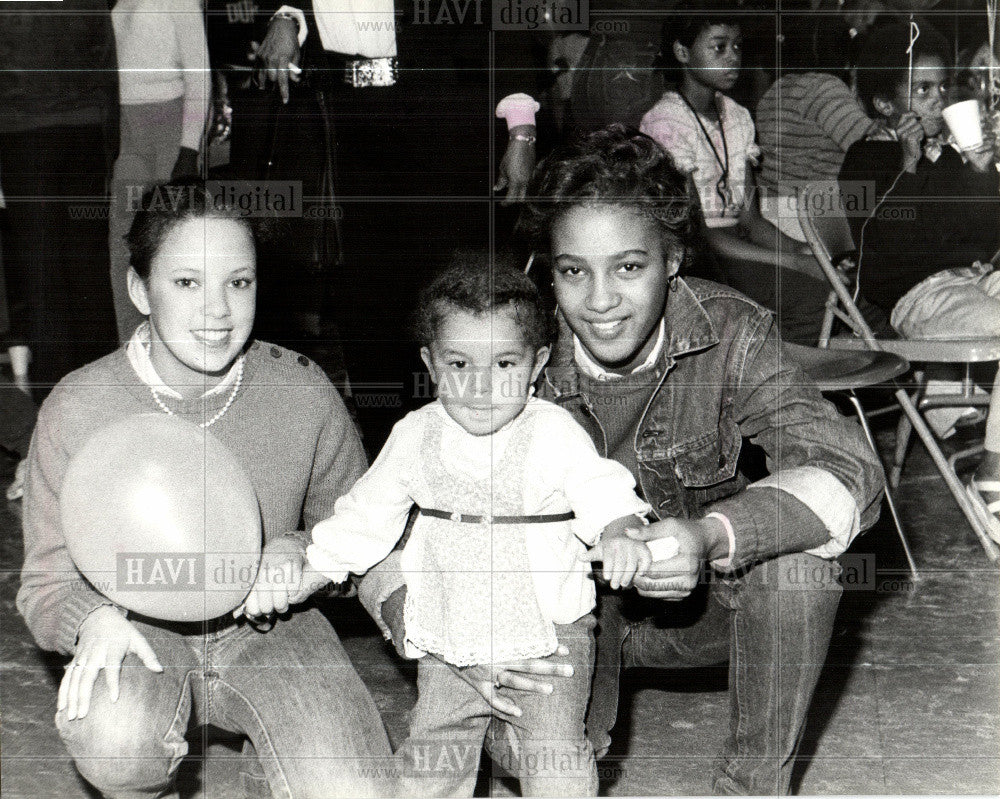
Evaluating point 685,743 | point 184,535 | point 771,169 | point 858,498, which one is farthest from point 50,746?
point 771,169

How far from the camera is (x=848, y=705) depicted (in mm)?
2109

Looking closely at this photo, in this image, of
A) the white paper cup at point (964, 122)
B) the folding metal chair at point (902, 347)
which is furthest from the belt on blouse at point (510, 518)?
the white paper cup at point (964, 122)

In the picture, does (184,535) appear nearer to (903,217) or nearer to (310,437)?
(310,437)

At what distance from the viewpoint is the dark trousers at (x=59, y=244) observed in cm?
291

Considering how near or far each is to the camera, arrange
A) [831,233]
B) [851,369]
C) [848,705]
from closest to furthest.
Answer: [848,705] < [851,369] < [831,233]

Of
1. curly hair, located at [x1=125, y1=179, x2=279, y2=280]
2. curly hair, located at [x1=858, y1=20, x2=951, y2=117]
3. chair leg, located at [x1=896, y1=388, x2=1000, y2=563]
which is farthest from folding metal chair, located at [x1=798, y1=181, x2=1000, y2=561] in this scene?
curly hair, located at [x1=125, y1=179, x2=279, y2=280]

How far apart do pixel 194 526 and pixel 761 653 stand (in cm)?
75

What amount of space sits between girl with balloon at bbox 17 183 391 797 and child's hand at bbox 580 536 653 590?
0.41 metres

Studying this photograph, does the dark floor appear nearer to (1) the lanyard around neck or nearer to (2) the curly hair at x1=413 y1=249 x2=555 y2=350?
(2) the curly hair at x1=413 y1=249 x2=555 y2=350

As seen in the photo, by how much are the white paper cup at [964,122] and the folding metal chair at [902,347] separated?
0.33 meters

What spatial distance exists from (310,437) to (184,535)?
26 centimetres

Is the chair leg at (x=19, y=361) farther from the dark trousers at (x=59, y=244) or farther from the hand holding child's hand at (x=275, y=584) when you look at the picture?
the hand holding child's hand at (x=275, y=584)

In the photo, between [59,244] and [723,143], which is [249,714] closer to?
[723,143]

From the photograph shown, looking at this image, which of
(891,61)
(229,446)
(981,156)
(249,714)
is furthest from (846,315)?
(249,714)
